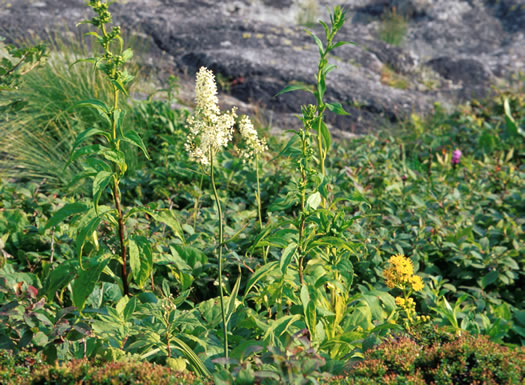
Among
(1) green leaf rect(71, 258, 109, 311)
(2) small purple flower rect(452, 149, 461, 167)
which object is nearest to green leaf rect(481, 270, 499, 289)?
(2) small purple flower rect(452, 149, 461, 167)

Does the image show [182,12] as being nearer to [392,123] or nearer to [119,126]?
[392,123]

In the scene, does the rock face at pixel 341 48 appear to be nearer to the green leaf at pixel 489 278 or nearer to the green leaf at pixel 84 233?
the green leaf at pixel 489 278

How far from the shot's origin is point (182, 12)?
7789 mm

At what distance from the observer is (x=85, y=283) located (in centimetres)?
201

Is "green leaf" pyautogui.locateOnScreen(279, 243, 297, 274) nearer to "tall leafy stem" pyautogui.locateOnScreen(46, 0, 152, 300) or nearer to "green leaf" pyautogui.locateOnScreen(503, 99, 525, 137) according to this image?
"tall leafy stem" pyautogui.locateOnScreen(46, 0, 152, 300)

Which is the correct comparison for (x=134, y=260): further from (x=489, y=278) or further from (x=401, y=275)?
(x=489, y=278)

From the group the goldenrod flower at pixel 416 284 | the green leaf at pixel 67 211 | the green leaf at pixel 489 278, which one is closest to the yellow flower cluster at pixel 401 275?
the goldenrod flower at pixel 416 284

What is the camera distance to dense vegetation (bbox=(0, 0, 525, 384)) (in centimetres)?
183

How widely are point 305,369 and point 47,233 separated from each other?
1.99 meters

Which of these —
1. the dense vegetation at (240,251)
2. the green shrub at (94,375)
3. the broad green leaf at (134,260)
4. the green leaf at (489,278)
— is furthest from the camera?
the green leaf at (489,278)

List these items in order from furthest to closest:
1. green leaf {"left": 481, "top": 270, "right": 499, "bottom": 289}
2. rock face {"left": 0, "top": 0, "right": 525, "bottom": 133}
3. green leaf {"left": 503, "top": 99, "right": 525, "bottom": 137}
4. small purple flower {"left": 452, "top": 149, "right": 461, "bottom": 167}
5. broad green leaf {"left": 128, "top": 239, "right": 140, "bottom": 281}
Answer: rock face {"left": 0, "top": 0, "right": 525, "bottom": 133} < green leaf {"left": 503, "top": 99, "right": 525, "bottom": 137} < small purple flower {"left": 452, "top": 149, "right": 461, "bottom": 167} < green leaf {"left": 481, "top": 270, "right": 499, "bottom": 289} < broad green leaf {"left": 128, "top": 239, "right": 140, "bottom": 281}

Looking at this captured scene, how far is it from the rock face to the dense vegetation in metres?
1.31

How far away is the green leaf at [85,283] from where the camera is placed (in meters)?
1.99

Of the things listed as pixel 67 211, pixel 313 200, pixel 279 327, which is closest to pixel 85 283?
pixel 67 211
